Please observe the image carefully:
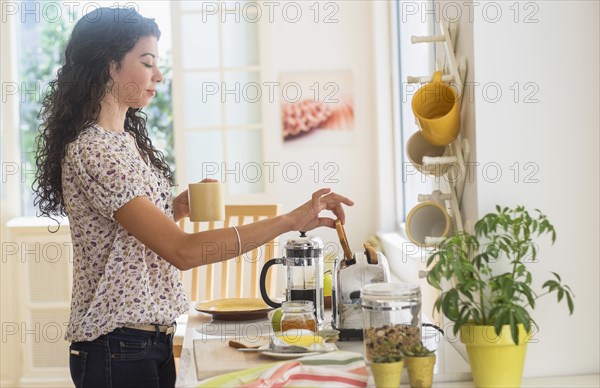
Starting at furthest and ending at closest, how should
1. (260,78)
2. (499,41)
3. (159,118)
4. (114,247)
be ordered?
(159,118)
(260,78)
(114,247)
(499,41)

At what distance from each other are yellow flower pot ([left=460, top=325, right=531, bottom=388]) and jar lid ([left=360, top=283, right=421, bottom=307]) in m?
0.11

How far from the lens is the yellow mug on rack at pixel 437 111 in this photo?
1.65m

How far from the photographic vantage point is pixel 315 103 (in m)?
4.23

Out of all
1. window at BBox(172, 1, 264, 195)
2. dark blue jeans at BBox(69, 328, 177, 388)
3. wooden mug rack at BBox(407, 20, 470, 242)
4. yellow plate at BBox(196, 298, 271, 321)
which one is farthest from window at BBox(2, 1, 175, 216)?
wooden mug rack at BBox(407, 20, 470, 242)

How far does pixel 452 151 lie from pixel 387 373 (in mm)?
550

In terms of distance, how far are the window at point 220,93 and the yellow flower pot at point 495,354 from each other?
2766 millimetres

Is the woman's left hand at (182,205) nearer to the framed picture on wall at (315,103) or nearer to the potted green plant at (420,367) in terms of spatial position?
the potted green plant at (420,367)

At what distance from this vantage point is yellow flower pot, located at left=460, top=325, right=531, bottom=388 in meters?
1.47

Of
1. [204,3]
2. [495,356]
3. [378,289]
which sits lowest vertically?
[495,356]

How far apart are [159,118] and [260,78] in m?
2.12

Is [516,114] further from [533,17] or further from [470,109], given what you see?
[533,17]

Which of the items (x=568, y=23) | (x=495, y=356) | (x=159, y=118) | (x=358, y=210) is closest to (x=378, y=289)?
(x=495, y=356)

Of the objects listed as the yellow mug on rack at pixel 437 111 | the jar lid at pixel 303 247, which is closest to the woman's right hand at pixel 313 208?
the jar lid at pixel 303 247

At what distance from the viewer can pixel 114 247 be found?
1.81 meters
